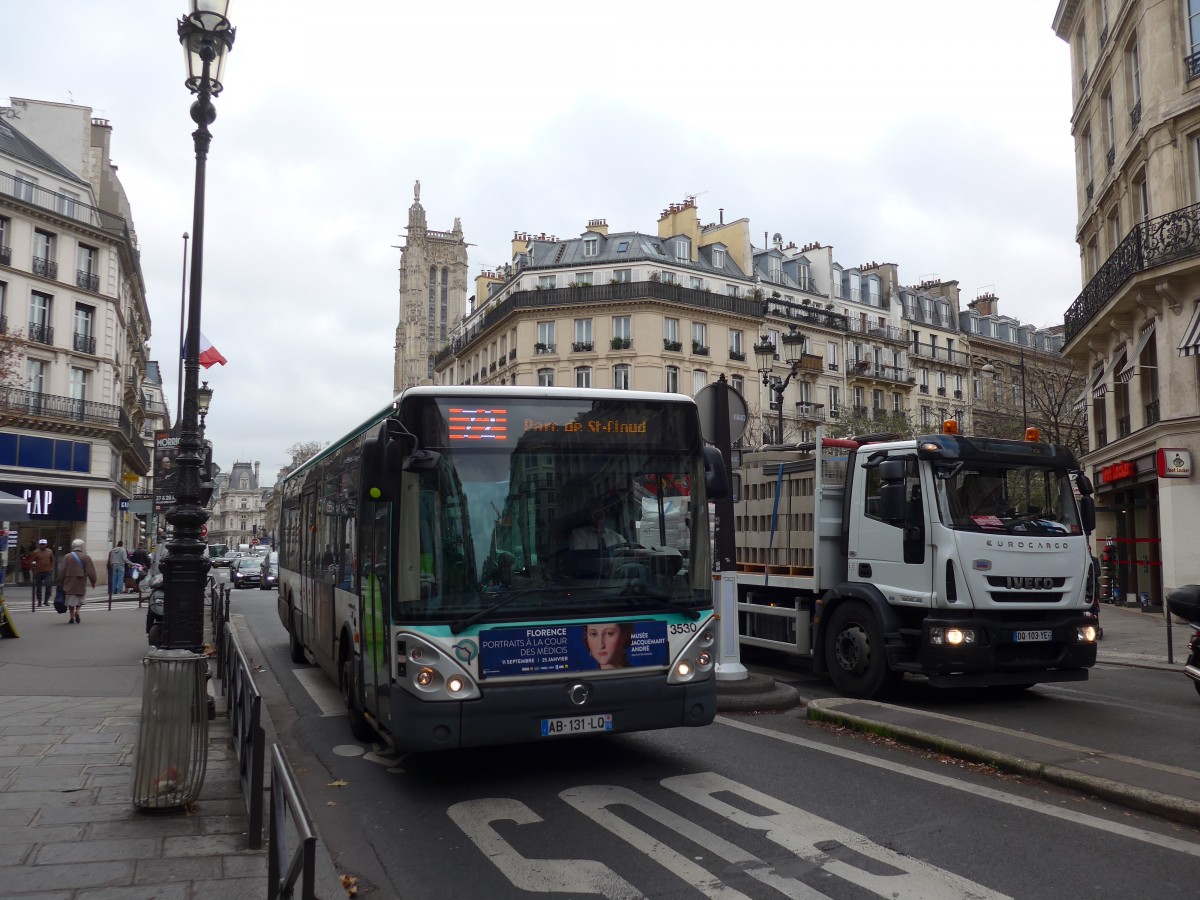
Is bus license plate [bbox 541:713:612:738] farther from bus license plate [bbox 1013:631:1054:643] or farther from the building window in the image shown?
the building window

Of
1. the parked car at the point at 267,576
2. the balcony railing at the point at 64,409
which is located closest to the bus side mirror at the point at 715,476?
the balcony railing at the point at 64,409

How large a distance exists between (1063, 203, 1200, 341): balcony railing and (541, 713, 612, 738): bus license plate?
18.8 m

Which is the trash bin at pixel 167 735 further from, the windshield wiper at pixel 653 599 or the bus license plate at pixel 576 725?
the windshield wiper at pixel 653 599

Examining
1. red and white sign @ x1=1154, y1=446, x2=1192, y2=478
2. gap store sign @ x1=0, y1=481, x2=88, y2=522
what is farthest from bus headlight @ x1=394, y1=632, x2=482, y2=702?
gap store sign @ x1=0, y1=481, x2=88, y2=522

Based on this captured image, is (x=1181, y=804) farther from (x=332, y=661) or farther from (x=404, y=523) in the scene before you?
(x=332, y=661)

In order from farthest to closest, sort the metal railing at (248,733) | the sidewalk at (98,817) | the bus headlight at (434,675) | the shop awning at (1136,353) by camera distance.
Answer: the shop awning at (1136,353), the bus headlight at (434,675), the metal railing at (248,733), the sidewalk at (98,817)

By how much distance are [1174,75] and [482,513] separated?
21597 mm

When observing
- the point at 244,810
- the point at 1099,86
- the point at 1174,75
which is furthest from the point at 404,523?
the point at 1099,86

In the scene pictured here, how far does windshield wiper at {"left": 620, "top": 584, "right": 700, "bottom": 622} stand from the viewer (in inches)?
257

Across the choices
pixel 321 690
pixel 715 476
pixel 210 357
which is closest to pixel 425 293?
pixel 210 357

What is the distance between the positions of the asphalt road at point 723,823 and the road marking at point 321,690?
1416 millimetres

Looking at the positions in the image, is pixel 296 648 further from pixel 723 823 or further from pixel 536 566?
pixel 723 823

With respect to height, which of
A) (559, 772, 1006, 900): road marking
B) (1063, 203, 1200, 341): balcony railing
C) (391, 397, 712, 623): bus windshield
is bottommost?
(559, 772, 1006, 900): road marking

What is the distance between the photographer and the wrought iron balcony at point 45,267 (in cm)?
3897
